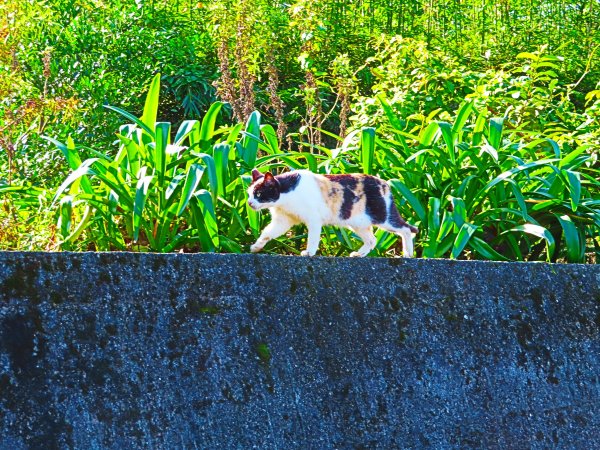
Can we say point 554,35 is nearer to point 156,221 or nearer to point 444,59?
point 444,59

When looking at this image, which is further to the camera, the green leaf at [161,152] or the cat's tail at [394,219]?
the green leaf at [161,152]

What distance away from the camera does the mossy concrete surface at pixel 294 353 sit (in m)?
2.98

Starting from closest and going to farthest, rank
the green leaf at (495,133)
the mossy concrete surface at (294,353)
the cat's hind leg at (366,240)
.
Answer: the mossy concrete surface at (294,353), the cat's hind leg at (366,240), the green leaf at (495,133)

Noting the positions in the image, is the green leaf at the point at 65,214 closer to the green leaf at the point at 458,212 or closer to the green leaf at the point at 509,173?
the green leaf at the point at 458,212

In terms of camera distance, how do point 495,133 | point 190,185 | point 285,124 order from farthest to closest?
point 285,124, point 495,133, point 190,185

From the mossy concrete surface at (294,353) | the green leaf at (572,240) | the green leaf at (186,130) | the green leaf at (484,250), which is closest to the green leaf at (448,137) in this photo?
the green leaf at (484,250)

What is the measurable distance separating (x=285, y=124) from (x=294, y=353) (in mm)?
3362

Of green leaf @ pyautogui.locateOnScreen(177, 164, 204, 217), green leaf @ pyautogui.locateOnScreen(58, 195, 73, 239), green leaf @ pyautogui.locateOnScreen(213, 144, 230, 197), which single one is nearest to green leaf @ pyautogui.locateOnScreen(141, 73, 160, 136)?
green leaf @ pyautogui.locateOnScreen(213, 144, 230, 197)

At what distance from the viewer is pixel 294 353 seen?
340 centimetres

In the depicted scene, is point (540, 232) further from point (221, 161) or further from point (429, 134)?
point (221, 161)

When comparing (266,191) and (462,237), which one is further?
(462,237)

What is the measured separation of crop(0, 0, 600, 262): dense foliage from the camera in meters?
4.51

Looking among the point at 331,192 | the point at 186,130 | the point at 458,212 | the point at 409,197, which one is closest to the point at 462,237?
the point at 458,212

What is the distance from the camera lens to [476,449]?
361cm
